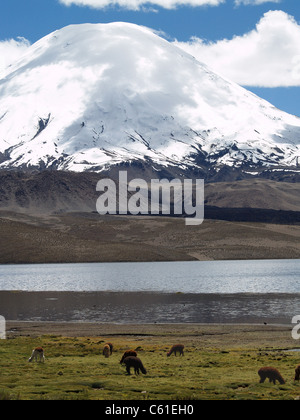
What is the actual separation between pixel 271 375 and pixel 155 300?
52.4 metres

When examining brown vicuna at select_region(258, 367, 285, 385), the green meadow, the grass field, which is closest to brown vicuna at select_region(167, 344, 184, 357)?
the green meadow

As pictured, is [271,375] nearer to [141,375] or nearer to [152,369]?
[141,375]

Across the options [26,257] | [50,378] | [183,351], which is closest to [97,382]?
[50,378]

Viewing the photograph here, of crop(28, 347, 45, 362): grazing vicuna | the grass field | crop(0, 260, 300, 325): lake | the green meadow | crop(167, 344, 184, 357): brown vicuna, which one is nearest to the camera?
the green meadow

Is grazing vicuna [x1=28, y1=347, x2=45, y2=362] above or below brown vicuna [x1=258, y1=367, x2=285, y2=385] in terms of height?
above

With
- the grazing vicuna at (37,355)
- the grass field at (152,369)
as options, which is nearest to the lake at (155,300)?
the grass field at (152,369)

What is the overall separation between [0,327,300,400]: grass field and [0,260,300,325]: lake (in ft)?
46.0

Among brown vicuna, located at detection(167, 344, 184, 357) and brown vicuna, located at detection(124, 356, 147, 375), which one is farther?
brown vicuna, located at detection(167, 344, 184, 357)

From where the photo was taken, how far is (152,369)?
2781cm

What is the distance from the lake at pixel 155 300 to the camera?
58938 millimetres

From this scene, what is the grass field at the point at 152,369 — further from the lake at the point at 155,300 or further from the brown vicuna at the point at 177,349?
the lake at the point at 155,300

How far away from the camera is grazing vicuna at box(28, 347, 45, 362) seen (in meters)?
29.8

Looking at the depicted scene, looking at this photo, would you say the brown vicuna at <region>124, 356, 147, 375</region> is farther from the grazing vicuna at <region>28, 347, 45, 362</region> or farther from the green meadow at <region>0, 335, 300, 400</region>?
the grazing vicuna at <region>28, 347, 45, 362</region>

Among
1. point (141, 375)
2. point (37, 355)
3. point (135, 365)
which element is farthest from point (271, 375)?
point (37, 355)
